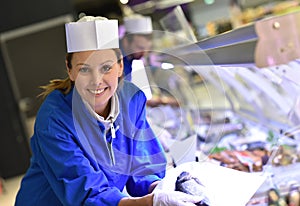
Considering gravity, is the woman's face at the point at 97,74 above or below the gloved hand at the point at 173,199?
above

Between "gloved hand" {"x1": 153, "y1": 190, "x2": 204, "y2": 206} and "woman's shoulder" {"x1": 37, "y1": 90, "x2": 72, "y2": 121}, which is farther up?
"woman's shoulder" {"x1": 37, "y1": 90, "x2": 72, "y2": 121}

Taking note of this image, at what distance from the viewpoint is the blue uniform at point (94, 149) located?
125 centimetres

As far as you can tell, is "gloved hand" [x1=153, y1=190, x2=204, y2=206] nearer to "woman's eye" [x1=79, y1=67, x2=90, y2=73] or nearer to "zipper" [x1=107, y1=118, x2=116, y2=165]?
"zipper" [x1=107, y1=118, x2=116, y2=165]

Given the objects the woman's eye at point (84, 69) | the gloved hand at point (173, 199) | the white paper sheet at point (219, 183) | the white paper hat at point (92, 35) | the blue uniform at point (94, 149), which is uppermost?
the white paper hat at point (92, 35)

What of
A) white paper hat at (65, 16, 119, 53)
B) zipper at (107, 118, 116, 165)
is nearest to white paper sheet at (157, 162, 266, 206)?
zipper at (107, 118, 116, 165)

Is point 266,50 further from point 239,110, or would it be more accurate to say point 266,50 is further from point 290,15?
point 239,110

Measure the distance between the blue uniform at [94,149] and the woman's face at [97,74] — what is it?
0.04 metres

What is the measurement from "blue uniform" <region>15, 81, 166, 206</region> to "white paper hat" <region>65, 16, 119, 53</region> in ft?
0.36

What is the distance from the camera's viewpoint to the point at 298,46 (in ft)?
4.22

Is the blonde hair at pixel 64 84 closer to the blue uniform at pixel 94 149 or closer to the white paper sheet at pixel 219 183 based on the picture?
the blue uniform at pixel 94 149

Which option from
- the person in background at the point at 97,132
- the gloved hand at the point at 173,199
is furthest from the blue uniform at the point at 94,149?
the gloved hand at the point at 173,199

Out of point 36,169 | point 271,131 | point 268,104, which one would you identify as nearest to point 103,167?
point 36,169

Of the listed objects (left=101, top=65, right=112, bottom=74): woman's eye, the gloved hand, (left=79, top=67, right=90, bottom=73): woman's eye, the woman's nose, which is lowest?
the gloved hand

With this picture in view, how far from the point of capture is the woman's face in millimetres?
1223
